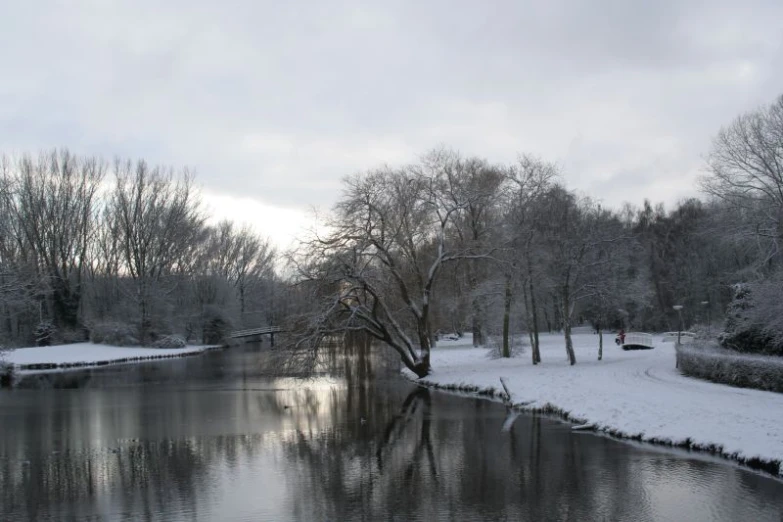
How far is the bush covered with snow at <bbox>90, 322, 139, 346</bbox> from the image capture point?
198 ft

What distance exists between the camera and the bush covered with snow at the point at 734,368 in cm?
1959

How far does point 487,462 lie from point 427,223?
61.5 feet

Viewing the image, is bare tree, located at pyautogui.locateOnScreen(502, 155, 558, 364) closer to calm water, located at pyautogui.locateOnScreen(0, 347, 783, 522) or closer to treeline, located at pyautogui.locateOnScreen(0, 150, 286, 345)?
calm water, located at pyautogui.locateOnScreen(0, 347, 783, 522)

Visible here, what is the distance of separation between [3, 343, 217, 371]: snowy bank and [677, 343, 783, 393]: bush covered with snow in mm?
39578

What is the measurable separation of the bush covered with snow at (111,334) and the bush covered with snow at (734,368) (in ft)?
164

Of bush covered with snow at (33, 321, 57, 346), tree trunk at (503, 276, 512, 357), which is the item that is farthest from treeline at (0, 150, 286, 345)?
tree trunk at (503, 276, 512, 357)

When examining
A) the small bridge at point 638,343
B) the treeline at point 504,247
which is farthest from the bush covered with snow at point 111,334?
the small bridge at point 638,343

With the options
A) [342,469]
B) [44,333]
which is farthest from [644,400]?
[44,333]

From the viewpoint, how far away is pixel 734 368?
2136cm

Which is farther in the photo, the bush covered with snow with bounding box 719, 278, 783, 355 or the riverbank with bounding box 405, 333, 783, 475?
the bush covered with snow with bounding box 719, 278, 783, 355

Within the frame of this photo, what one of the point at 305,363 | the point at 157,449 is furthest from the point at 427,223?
the point at 157,449

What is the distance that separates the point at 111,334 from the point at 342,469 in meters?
52.2

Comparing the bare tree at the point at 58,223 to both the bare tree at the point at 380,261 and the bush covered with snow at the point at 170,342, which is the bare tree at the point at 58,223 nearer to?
the bush covered with snow at the point at 170,342

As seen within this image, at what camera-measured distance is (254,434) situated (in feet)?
62.1
